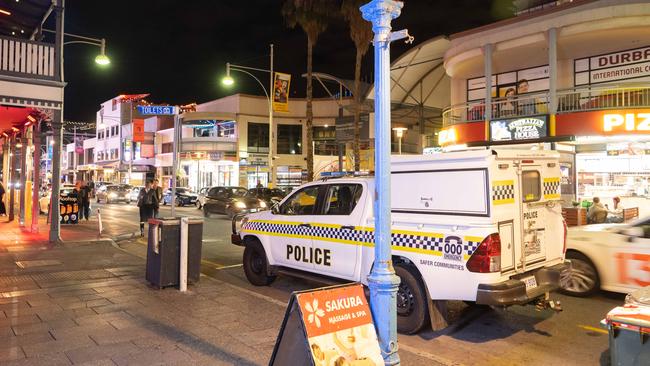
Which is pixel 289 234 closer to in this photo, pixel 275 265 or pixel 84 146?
pixel 275 265

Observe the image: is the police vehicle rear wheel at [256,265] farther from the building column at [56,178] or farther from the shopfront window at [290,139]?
the shopfront window at [290,139]

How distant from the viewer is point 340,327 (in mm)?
3736

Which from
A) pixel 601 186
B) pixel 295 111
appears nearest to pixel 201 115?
pixel 295 111

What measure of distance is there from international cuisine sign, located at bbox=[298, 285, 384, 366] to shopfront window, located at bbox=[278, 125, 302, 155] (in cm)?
4058

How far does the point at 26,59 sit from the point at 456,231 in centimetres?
1262

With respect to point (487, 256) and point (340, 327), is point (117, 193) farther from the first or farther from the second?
point (340, 327)

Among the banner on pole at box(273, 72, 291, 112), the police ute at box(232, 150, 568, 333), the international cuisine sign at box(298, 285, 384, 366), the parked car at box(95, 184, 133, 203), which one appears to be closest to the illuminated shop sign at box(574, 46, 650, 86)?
the banner on pole at box(273, 72, 291, 112)

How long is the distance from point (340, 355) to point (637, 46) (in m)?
20.8

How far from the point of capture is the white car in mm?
7062

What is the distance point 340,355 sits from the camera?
3658 mm

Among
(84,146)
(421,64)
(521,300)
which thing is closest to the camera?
(521,300)

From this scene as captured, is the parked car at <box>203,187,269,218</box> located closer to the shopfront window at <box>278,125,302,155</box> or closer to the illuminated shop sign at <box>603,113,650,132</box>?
the illuminated shop sign at <box>603,113,650,132</box>

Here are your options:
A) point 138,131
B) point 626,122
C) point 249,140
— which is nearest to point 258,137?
point 249,140

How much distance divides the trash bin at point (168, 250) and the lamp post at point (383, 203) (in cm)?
492
